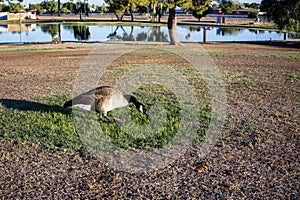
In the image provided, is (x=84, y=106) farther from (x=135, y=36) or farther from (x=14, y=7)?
(x=14, y=7)

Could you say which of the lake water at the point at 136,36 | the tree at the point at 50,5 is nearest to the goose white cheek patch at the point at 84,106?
the lake water at the point at 136,36

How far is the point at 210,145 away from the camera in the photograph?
601cm

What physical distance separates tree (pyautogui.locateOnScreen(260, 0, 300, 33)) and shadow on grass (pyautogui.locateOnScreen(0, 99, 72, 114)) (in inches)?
786

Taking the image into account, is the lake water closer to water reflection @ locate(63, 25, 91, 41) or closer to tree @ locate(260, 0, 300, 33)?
water reflection @ locate(63, 25, 91, 41)

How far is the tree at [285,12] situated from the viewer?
24.3 m

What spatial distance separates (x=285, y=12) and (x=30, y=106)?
66.5ft

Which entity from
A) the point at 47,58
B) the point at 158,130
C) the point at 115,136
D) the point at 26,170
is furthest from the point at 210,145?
the point at 47,58

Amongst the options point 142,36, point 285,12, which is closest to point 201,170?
point 285,12

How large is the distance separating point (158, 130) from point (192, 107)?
5.52ft

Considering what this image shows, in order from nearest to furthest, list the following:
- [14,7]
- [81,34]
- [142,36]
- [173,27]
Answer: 1. [173,27]
2. [142,36]
3. [81,34]
4. [14,7]

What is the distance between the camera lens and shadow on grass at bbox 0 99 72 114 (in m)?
7.79

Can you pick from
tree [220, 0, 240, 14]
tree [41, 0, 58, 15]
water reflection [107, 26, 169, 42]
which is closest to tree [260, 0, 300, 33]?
water reflection [107, 26, 169, 42]

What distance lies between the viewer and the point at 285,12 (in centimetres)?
2455

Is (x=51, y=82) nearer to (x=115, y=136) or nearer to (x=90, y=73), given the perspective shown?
(x=90, y=73)
